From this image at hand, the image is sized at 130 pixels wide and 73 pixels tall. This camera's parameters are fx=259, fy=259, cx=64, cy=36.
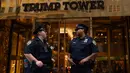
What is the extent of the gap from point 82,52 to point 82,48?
8 centimetres

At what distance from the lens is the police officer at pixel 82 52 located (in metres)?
5.36

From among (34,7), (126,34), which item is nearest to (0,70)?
(34,7)

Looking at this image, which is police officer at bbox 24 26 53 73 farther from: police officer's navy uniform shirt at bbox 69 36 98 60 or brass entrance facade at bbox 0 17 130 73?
brass entrance facade at bbox 0 17 130 73

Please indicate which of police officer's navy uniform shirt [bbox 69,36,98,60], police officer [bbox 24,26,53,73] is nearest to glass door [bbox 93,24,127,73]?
police officer's navy uniform shirt [bbox 69,36,98,60]

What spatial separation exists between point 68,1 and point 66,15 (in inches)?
21.4

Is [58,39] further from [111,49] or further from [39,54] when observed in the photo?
[39,54]

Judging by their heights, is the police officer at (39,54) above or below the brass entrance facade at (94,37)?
above

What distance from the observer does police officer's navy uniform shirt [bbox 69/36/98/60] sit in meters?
5.46

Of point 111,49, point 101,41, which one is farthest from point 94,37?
point 111,49

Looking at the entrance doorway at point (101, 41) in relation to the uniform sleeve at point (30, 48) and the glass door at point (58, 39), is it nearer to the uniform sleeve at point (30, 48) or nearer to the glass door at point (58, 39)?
the glass door at point (58, 39)

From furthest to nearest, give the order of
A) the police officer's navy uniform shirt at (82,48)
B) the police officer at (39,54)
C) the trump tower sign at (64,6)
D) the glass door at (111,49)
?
the glass door at (111,49), the trump tower sign at (64,6), the police officer's navy uniform shirt at (82,48), the police officer at (39,54)

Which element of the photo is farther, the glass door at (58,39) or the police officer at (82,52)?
the glass door at (58,39)

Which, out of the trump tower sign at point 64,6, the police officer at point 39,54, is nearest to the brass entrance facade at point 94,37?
the trump tower sign at point 64,6

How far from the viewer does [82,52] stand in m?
5.47
